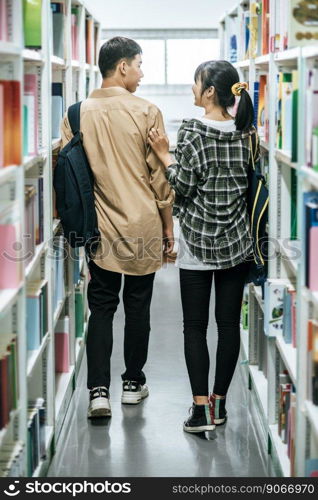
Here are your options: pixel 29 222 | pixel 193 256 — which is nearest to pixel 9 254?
pixel 29 222

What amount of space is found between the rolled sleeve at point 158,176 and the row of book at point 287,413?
0.90 meters

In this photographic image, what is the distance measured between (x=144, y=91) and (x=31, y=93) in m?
5.03

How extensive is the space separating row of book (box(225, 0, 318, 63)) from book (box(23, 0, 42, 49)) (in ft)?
2.82

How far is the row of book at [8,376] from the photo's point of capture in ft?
8.15

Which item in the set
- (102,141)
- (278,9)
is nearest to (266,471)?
(102,141)

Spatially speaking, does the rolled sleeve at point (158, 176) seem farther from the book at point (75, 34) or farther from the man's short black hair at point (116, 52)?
the book at point (75, 34)

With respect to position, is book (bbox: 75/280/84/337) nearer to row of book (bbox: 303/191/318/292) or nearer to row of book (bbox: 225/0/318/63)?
row of book (bbox: 225/0/318/63)

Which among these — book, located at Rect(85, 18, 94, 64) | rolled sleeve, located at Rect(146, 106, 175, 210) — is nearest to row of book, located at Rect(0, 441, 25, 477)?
rolled sleeve, located at Rect(146, 106, 175, 210)

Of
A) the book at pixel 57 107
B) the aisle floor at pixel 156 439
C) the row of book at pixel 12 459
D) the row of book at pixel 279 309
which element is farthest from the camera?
the book at pixel 57 107

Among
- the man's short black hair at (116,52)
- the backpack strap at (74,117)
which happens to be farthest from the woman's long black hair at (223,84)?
the backpack strap at (74,117)

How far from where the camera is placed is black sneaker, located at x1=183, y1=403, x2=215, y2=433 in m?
3.69

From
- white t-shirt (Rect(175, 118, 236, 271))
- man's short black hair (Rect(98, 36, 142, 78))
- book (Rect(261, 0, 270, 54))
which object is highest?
book (Rect(261, 0, 270, 54))

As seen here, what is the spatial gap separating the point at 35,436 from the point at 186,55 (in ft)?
18.2

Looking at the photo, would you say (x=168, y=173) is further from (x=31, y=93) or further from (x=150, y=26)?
(x=150, y=26)
